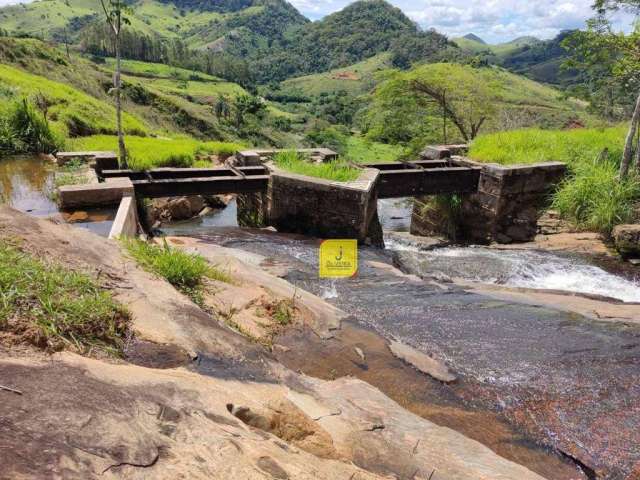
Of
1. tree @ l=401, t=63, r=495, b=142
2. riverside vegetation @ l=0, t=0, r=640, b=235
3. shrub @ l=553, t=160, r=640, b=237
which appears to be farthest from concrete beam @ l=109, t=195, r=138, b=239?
tree @ l=401, t=63, r=495, b=142

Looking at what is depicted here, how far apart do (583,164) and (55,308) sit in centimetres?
1202

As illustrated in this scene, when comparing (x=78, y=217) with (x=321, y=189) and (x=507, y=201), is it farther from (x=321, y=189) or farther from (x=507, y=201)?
(x=507, y=201)

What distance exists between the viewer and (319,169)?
29.6ft

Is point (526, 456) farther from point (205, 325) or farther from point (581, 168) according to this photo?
point (581, 168)

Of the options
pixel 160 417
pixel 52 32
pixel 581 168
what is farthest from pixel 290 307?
pixel 52 32

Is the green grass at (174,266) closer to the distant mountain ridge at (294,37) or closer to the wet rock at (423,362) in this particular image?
the wet rock at (423,362)

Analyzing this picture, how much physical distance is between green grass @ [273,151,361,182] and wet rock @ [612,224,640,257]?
5167 mm

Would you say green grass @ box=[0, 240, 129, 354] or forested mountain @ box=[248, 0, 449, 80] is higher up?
forested mountain @ box=[248, 0, 449, 80]

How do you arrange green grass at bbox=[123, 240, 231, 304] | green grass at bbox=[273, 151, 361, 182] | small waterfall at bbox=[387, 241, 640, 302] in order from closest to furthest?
green grass at bbox=[123, 240, 231, 304], small waterfall at bbox=[387, 241, 640, 302], green grass at bbox=[273, 151, 361, 182]

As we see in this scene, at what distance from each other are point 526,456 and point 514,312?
105 inches

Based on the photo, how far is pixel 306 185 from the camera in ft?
28.0

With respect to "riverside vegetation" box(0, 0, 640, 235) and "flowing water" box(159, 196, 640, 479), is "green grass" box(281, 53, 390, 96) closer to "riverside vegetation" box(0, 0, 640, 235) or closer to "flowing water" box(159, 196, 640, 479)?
"riverside vegetation" box(0, 0, 640, 235)

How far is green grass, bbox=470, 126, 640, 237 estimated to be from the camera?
10180 mm

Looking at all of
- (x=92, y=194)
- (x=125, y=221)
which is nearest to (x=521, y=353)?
(x=125, y=221)
